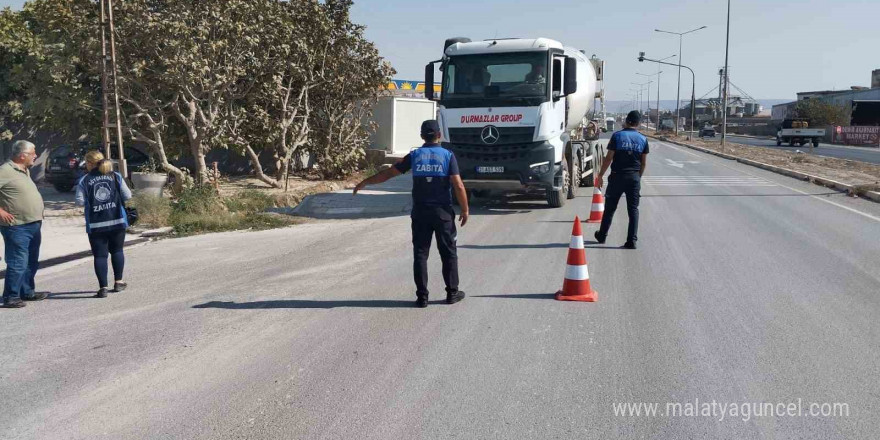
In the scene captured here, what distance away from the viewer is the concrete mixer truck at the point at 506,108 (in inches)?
523

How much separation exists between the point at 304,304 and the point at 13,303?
281 cm

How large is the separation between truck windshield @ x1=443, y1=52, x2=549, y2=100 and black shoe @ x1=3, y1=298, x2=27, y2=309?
8.47 metres

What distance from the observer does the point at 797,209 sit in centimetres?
1424

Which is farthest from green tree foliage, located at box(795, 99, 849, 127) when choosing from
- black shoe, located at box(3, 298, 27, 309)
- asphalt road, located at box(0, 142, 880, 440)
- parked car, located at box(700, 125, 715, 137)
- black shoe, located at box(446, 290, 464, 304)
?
black shoe, located at box(3, 298, 27, 309)

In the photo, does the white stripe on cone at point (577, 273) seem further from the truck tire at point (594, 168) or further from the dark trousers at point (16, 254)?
the truck tire at point (594, 168)

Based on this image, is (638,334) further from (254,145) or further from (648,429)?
(254,145)

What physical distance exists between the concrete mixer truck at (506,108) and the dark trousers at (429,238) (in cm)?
683

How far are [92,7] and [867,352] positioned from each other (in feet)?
50.5

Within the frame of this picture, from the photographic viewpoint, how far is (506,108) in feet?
43.6

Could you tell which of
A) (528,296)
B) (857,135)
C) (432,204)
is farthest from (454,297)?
(857,135)

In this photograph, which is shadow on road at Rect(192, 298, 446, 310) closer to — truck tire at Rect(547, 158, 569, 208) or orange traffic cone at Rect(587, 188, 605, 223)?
orange traffic cone at Rect(587, 188, 605, 223)

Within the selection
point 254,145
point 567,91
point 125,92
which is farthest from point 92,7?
point 567,91

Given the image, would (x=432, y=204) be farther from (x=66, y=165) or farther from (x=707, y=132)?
(x=707, y=132)

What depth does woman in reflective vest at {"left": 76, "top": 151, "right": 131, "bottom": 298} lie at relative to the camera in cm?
729
